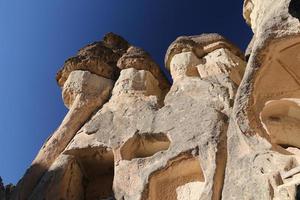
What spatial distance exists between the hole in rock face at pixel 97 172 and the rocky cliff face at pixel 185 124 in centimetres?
2

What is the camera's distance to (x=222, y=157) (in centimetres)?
556

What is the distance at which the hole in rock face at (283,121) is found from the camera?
5.52 metres

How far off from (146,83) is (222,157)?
324cm

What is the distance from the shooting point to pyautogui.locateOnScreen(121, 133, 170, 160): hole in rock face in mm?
6633

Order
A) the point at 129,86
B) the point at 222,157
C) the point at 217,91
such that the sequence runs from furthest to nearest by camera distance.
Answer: the point at 129,86, the point at 217,91, the point at 222,157

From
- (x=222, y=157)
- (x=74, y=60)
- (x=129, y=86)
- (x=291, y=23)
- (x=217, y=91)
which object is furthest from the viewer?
(x=74, y=60)

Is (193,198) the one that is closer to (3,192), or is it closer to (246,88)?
(246,88)

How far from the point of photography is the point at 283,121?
5.66m

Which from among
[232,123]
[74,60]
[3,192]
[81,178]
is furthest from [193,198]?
[74,60]

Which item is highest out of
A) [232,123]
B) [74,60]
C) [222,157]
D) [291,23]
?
[74,60]

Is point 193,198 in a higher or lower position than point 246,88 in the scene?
lower

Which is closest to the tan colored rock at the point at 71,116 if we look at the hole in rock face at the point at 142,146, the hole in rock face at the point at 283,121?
the hole in rock face at the point at 142,146

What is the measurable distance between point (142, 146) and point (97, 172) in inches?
42.2

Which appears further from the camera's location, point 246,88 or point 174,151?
point 174,151
